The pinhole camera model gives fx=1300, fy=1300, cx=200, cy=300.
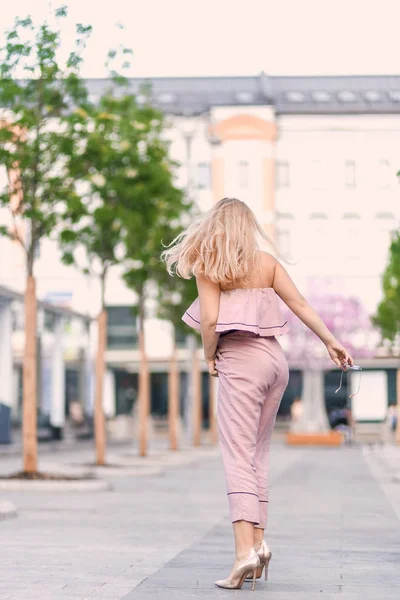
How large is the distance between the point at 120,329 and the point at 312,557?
58.7 metres

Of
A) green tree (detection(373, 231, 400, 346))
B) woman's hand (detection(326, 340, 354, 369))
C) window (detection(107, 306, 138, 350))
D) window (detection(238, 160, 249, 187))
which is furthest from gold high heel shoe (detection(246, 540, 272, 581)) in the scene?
window (detection(107, 306, 138, 350))

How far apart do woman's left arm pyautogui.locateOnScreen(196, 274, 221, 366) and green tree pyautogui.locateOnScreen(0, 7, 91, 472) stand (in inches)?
420

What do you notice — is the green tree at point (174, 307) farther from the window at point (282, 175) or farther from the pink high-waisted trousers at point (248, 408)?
the window at point (282, 175)

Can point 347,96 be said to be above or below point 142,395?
above

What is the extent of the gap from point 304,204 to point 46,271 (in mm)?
13859

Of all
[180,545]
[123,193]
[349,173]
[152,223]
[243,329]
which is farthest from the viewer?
[349,173]

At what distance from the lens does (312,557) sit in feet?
28.8

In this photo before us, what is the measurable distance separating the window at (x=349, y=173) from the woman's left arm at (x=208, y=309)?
59.3 metres

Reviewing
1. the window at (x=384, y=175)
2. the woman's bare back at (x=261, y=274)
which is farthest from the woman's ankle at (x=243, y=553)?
the window at (x=384, y=175)

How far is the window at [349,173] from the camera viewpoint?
216ft

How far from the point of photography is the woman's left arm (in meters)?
7.08

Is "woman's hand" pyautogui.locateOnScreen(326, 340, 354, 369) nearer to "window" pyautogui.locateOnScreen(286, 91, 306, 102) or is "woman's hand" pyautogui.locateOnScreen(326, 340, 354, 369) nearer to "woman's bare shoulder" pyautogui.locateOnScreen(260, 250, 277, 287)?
"woman's bare shoulder" pyautogui.locateOnScreen(260, 250, 277, 287)

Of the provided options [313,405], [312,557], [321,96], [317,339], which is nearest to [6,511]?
[312,557]

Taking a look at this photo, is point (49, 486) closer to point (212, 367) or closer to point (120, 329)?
point (212, 367)
